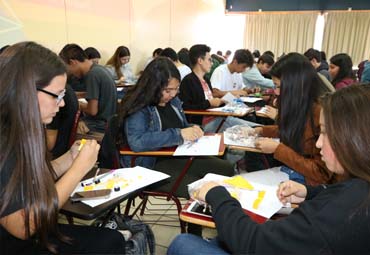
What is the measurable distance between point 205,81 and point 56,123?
→ 208 centimetres

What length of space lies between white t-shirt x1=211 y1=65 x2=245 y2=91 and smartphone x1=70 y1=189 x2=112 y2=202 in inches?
128

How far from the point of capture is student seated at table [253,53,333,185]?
172 cm

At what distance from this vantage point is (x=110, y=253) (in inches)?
50.5

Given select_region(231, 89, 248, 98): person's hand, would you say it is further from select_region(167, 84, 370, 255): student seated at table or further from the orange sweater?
select_region(167, 84, 370, 255): student seated at table

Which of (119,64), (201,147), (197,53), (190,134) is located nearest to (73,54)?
(197,53)

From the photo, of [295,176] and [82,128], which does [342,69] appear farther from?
[82,128]

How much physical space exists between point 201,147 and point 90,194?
35.0 inches

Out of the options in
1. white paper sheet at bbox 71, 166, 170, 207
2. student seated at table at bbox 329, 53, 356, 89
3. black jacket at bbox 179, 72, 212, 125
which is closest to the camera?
white paper sheet at bbox 71, 166, 170, 207

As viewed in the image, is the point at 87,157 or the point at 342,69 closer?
the point at 87,157

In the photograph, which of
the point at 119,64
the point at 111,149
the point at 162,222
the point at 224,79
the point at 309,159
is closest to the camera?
the point at 309,159

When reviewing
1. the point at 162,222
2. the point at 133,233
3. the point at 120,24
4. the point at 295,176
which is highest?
the point at 120,24

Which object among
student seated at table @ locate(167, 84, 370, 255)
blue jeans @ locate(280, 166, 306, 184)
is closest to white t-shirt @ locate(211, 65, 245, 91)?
blue jeans @ locate(280, 166, 306, 184)

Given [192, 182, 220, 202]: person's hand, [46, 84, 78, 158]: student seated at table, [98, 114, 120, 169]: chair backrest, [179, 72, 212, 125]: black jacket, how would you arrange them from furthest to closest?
[179, 72, 212, 125]: black jacket, [46, 84, 78, 158]: student seated at table, [98, 114, 120, 169]: chair backrest, [192, 182, 220, 202]: person's hand

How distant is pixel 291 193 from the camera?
124 cm
